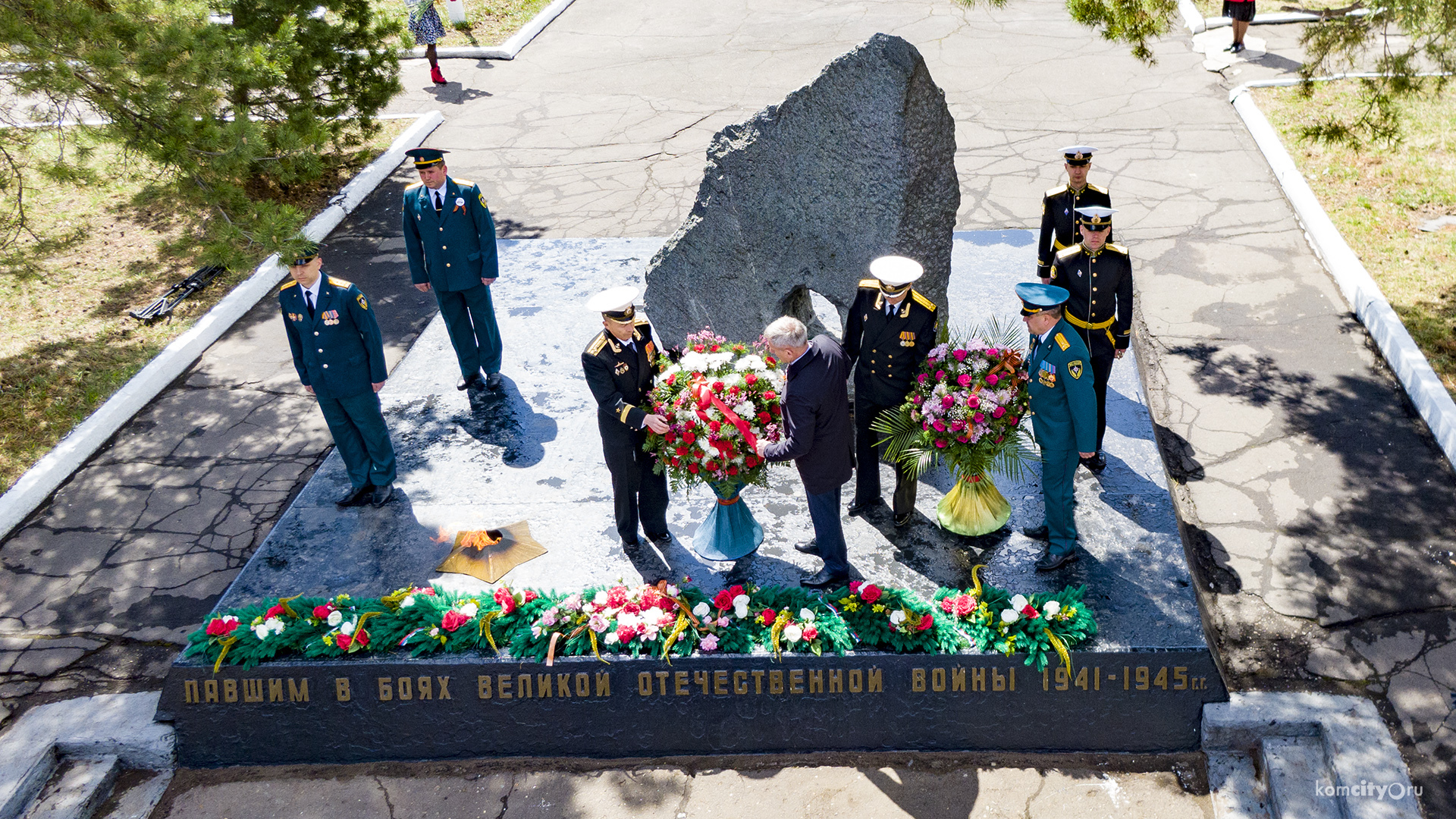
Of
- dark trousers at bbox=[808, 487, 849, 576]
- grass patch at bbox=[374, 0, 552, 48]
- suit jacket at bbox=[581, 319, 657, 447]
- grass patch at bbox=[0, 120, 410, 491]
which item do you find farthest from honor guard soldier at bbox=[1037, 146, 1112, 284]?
grass patch at bbox=[374, 0, 552, 48]

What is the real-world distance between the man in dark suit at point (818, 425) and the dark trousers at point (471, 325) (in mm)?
2905

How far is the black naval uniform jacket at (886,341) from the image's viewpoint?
523 centimetres

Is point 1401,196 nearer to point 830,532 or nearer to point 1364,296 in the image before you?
point 1364,296

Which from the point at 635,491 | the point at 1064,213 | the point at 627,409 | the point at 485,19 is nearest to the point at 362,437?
the point at 635,491

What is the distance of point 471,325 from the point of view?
23.4ft

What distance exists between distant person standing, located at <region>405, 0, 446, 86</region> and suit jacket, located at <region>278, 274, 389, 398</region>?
31.8ft

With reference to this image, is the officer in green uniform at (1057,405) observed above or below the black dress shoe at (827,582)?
above

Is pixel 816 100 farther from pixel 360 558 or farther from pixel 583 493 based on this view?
pixel 360 558

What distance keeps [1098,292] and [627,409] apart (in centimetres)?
279

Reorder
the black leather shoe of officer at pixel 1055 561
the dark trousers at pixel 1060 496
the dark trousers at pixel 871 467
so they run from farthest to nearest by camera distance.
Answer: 1. the dark trousers at pixel 871 467
2. the black leather shoe of officer at pixel 1055 561
3. the dark trousers at pixel 1060 496

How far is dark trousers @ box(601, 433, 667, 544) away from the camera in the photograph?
534cm

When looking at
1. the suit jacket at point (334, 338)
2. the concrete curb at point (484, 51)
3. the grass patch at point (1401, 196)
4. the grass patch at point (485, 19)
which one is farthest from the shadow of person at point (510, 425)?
the grass patch at point (485, 19)

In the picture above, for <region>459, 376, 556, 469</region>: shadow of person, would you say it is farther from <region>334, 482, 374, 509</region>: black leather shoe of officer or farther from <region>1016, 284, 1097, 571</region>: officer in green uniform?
<region>1016, 284, 1097, 571</region>: officer in green uniform

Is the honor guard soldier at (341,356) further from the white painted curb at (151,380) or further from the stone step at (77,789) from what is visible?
the stone step at (77,789)
